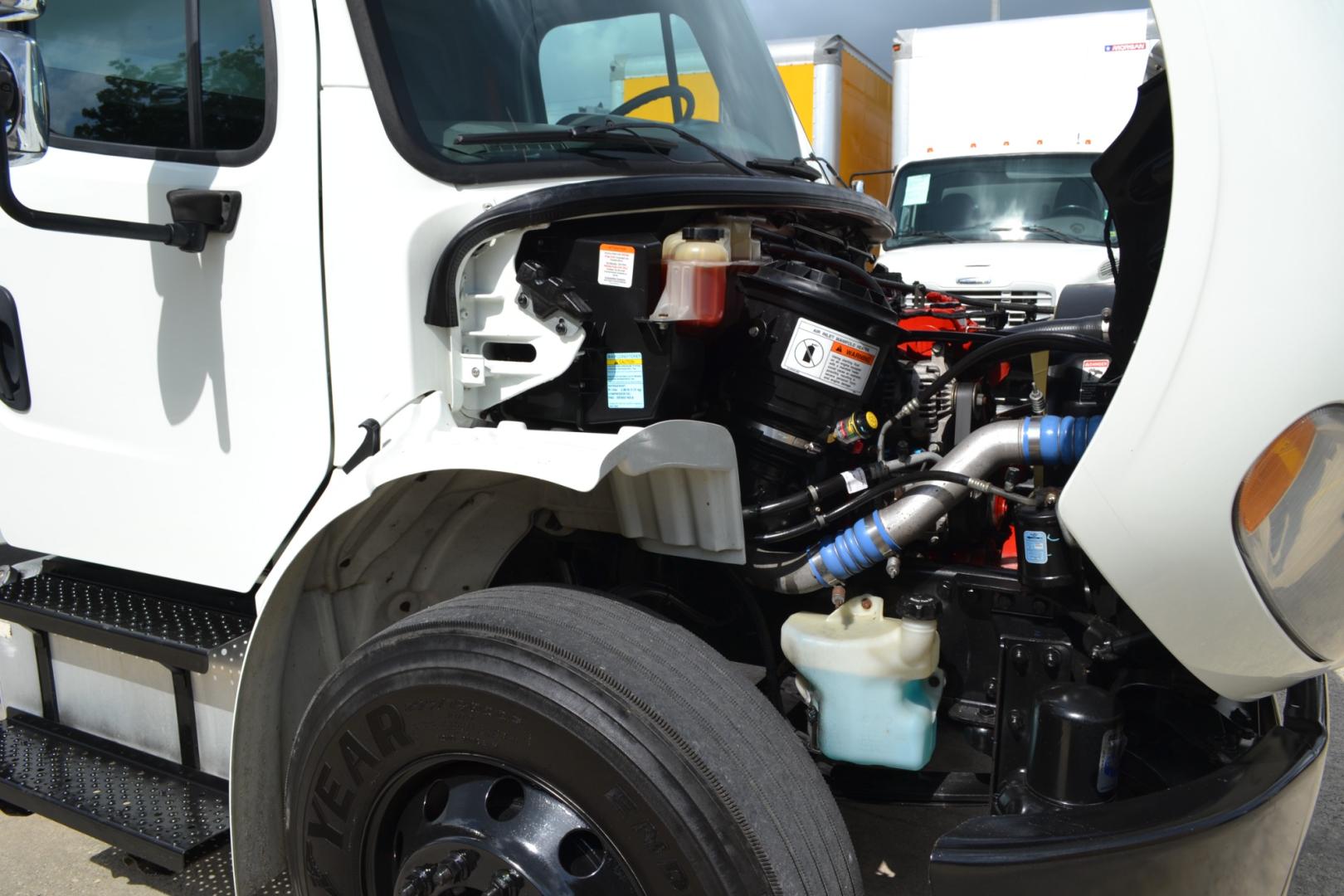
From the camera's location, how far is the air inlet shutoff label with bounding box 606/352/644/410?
6.91 feet

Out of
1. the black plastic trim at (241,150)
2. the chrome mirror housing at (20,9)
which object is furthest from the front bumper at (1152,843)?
the chrome mirror housing at (20,9)

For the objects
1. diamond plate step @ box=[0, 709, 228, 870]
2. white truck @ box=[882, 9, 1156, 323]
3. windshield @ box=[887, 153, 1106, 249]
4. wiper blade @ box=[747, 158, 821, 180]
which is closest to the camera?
diamond plate step @ box=[0, 709, 228, 870]

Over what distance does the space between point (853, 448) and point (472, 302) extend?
86 centimetres

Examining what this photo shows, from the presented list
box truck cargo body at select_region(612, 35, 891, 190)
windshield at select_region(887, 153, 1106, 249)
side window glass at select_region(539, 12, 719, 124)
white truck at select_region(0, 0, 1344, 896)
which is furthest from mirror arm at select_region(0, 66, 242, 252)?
windshield at select_region(887, 153, 1106, 249)

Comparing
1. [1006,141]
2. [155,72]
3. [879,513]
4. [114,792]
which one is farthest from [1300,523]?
[1006,141]

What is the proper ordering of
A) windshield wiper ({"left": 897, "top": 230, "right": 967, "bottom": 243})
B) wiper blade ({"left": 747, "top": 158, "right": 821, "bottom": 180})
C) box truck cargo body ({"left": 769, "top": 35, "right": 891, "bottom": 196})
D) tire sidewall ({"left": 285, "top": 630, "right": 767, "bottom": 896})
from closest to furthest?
tire sidewall ({"left": 285, "top": 630, "right": 767, "bottom": 896}) < wiper blade ({"left": 747, "top": 158, "right": 821, "bottom": 180}) < windshield wiper ({"left": 897, "top": 230, "right": 967, "bottom": 243}) < box truck cargo body ({"left": 769, "top": 35, "right": 891, "bottom": 196})

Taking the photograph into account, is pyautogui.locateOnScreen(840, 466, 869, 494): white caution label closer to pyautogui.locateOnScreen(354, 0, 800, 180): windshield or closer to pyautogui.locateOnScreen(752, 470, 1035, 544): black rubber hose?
pyautogui.locateOnScreen(752, 470, 1035, 544): black rubber hose

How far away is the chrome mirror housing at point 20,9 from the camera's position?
1826 millimetres

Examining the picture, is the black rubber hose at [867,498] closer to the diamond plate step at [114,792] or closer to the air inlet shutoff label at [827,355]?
the air inlet shutoff label at [827,355]

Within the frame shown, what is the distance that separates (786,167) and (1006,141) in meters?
7.50

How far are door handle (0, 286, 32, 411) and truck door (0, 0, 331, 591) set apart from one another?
1 cm

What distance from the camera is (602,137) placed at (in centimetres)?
224

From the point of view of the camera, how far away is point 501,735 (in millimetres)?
1812

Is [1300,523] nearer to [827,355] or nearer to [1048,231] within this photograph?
[827,355]
